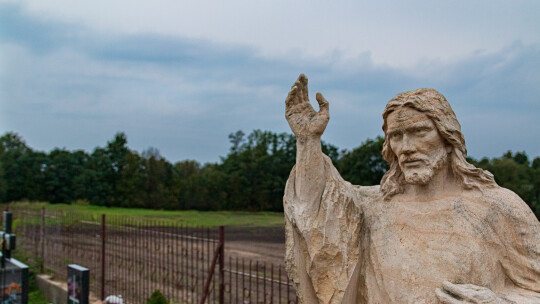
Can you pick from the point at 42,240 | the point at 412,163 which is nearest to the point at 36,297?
the point at 42,240

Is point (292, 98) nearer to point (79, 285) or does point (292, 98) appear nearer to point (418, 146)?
point (418, 146)

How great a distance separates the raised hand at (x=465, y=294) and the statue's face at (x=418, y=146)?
0.56m

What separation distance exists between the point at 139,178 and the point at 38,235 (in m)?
20.2

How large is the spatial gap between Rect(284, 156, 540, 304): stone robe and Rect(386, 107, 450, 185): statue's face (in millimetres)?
193

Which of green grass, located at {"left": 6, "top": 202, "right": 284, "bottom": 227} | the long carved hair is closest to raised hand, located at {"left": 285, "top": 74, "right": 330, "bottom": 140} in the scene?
the long carved hair

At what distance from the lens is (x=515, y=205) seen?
249 centimetres

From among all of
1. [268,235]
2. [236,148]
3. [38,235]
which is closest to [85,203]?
[236,148]

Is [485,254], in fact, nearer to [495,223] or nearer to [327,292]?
[495,223]

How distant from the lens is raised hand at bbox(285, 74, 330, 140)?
2621mm

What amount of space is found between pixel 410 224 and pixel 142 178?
31.8 meters

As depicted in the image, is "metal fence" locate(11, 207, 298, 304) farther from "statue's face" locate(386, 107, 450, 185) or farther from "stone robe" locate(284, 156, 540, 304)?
"statue's face" locate(386, 107, 450, 185)

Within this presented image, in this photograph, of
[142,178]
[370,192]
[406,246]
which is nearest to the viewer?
[406,246]

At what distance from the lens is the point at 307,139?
2635 millimetres

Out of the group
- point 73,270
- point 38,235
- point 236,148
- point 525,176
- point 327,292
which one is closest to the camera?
point 327,292
